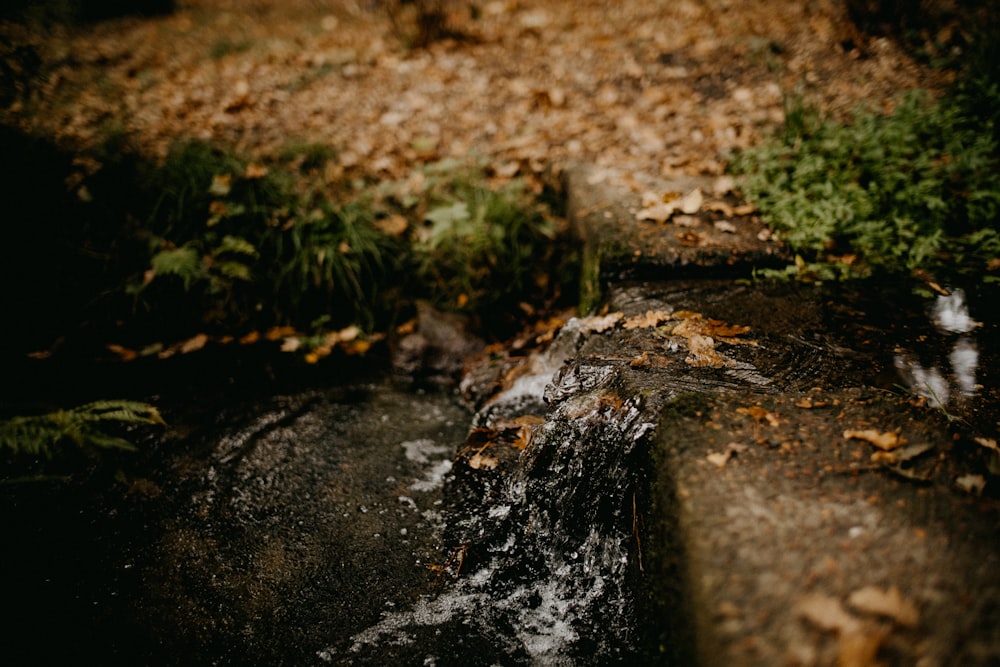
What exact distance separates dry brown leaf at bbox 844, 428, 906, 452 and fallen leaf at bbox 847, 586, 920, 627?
1.67 ft

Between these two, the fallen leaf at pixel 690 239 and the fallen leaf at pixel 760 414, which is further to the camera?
the fallen leaf at pixel 690 239

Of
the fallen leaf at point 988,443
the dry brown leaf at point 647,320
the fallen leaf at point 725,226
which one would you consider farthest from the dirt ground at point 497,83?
the fallen leaf at point 988,443

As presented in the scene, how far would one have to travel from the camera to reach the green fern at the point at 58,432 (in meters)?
2.27

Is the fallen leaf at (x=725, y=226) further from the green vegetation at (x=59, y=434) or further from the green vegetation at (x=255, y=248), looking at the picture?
the green vegetation at (x=59, y=434)

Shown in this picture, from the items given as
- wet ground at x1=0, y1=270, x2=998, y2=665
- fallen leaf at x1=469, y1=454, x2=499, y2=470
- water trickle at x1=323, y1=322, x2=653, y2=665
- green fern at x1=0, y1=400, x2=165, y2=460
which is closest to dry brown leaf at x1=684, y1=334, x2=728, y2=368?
wet ground at x1=0, y1=270, x2=998, y2=665

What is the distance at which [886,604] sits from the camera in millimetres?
1160

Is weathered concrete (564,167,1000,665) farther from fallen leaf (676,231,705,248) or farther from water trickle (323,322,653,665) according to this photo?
fallen leaf (676,231,705,248)

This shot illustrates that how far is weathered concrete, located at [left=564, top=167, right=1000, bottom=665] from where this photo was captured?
114cm

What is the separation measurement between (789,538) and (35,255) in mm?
4566

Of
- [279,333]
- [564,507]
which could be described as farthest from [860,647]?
[279,333]

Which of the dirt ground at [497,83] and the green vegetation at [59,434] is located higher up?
the dirt ground at [497,83]

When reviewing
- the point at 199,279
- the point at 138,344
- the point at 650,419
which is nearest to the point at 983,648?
the point at 650,419

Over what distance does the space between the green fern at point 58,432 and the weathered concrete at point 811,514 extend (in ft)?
8.57

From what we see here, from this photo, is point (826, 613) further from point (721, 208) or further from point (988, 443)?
point (721, 208)
